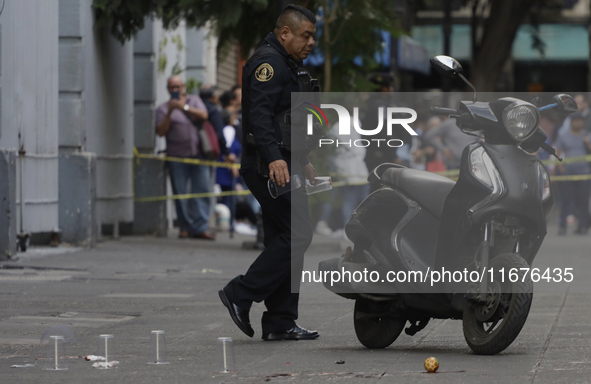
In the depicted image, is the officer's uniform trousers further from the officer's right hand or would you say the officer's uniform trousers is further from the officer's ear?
the officer's ear

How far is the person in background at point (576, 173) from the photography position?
59.7ft

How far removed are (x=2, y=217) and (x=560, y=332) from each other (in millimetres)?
5594

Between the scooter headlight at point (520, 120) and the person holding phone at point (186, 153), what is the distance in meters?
9.42

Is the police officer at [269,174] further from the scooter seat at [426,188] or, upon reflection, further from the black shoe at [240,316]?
the scooter seat at [426,188]

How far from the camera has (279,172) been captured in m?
6.04

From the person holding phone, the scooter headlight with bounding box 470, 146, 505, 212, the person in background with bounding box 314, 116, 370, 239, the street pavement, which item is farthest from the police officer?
the person holding phone

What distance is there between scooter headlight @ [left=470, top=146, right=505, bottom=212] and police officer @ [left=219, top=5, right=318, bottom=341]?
1.07 m

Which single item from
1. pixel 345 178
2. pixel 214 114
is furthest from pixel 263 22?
pixel 214 114

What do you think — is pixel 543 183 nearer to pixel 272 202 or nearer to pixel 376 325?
pixel 376 325

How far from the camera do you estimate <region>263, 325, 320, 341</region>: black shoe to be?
20.8 feet

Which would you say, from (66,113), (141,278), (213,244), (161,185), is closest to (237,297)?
(141,278)

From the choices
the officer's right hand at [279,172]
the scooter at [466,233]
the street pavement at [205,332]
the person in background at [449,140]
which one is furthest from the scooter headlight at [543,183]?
the person in background at [449,140]

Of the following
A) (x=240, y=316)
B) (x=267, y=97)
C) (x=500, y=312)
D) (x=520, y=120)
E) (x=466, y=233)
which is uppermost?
(x=267, y=97)

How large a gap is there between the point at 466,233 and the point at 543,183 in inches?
18.2
